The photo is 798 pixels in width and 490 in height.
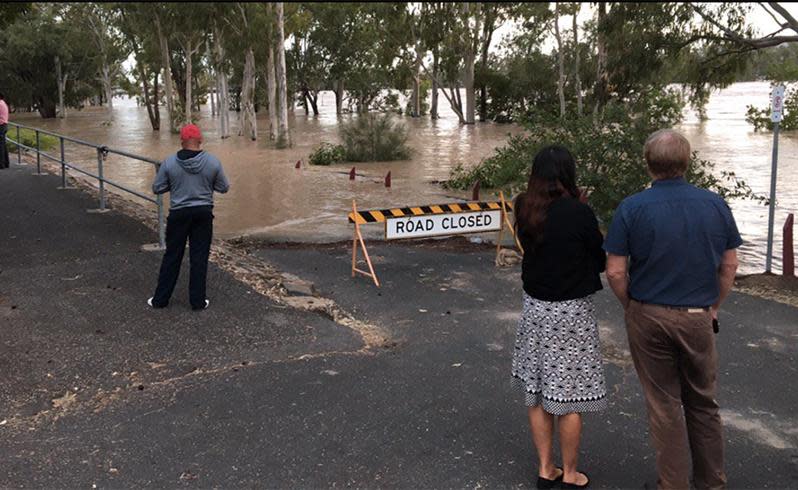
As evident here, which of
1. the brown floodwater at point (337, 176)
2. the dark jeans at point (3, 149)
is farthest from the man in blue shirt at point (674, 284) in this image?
the dark jeans at point (3, 149)

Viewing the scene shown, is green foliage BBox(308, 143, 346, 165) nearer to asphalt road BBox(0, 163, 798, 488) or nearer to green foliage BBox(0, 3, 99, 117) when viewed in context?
asphalt road BBox(0, 163, 798, 488)

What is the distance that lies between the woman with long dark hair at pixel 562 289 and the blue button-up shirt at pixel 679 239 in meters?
0.26

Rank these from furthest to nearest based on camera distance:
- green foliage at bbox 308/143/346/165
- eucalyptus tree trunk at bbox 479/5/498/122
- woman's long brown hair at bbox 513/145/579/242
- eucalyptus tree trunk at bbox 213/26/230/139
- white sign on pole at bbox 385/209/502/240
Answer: eucalyptus tree trunk at bbox 479/5/498/122 < eucalyptus tree trunk at bbox 213/26/230/139 < green foliage at bbox 308/143/346/165 < white sign on pole at bbox 385/209/502/240 < woman's long brown hair at bbox 513/145/579/242

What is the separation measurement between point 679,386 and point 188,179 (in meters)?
4.65

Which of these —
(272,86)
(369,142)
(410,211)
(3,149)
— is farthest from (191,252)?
(272,86)

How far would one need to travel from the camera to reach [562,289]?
3730 mm

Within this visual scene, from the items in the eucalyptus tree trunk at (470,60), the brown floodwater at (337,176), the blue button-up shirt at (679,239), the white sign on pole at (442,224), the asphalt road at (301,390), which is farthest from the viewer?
the eucalyptus tree trunk at (470,60)

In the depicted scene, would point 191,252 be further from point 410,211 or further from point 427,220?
point 427,220

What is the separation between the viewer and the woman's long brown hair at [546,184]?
3.71 m

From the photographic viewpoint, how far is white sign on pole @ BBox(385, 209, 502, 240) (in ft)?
29.0

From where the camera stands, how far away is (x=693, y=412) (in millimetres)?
3658

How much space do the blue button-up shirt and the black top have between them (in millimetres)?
207

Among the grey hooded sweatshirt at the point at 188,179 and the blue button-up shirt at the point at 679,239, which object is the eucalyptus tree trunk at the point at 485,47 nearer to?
the grey hooded sweatshirt at the point at 188,179

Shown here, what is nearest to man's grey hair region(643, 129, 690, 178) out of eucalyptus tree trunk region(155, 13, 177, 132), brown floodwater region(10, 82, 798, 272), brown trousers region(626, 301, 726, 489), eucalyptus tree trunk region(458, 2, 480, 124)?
brown trousers region(626, 301, 726, 489)
